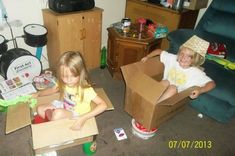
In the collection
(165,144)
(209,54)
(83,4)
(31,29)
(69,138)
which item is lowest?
(165,144)

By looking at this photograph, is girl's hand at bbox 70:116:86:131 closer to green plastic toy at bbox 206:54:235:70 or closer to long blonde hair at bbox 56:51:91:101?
long blonde hair at bbox 56:51:91:101

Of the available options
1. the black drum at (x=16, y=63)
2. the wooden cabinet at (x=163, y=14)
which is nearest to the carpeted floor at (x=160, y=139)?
the black drum at (x=16, y=63)

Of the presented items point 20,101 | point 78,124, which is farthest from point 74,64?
point 20,101

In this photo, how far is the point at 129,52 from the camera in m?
2.23

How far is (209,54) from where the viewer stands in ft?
6.84

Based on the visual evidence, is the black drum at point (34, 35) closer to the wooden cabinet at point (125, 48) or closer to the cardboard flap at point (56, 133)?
the wooden cabinet at point (125, 48)

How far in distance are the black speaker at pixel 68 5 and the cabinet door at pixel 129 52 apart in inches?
20.4

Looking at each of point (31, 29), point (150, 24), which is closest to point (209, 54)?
point (150, 24)

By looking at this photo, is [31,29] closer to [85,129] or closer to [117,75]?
[117,75]

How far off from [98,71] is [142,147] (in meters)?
1.19

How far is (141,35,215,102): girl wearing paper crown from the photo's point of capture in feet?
5.37

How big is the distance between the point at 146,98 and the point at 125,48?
2.88 feet
